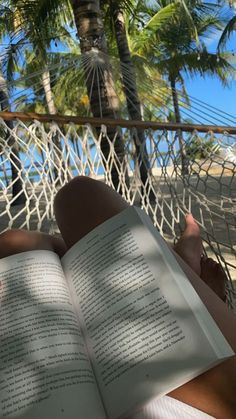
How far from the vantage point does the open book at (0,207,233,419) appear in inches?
19.5

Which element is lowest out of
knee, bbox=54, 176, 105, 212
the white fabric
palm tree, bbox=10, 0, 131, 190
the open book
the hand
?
the white fabric

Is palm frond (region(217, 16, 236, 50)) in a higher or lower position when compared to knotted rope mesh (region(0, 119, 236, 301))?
higher

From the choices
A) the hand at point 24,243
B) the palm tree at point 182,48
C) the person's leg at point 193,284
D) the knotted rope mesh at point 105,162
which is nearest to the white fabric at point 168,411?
the person's leg at point 193,284

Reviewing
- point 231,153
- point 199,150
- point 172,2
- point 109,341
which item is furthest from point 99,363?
point 172,2

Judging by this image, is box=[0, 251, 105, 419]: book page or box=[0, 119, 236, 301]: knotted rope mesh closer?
box=[0, 251, 105, 419]: book page

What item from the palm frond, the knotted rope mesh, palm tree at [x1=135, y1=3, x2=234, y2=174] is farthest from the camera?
the palm frond

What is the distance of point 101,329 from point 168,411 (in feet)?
0.44

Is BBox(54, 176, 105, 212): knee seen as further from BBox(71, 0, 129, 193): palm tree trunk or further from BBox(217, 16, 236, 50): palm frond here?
BBox(217, 16, 236, 50): palm frond

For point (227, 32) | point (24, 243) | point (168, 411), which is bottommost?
point (168, 411)

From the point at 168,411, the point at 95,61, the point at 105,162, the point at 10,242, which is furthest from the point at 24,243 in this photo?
the point at 95,61

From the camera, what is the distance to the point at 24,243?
76 centimetres

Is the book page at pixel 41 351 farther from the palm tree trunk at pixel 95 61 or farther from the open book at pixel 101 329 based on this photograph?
the palm tree trunk at pixel 95 61

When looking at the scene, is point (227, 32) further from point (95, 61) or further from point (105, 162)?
point (105, 162)

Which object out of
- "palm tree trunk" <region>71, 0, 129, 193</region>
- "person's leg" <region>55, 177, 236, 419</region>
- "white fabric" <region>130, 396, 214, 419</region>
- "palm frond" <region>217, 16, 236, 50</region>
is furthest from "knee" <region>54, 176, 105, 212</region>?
"palm frond" <region>217, 16, 236, 50</region>
